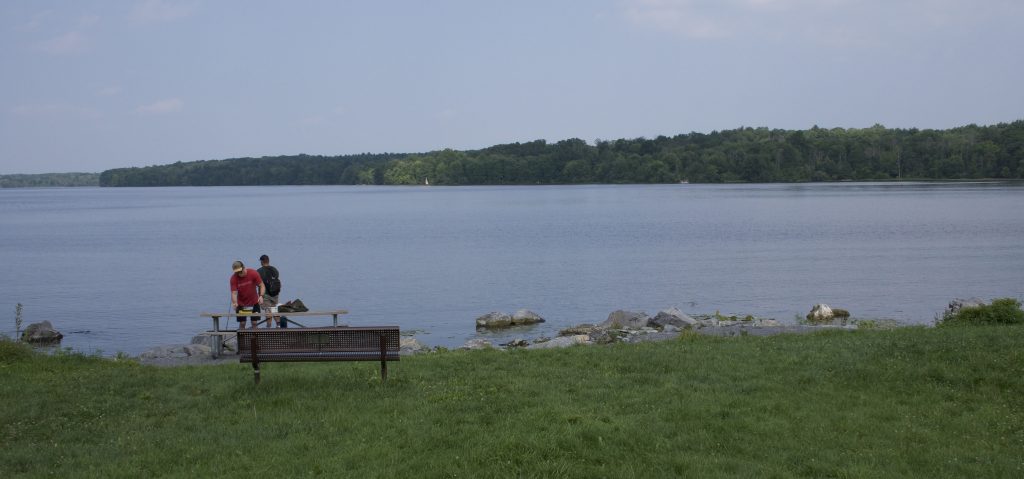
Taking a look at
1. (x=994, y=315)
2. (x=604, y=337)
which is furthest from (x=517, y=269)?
(x=994, y=315)

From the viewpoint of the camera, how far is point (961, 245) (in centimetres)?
4581

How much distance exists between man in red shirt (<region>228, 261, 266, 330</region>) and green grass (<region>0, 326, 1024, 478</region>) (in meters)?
4.52

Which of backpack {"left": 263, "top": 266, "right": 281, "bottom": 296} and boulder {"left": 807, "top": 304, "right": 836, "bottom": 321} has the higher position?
backpack {"left": 263, "top": 266, "right": 281, "bottom": 296}

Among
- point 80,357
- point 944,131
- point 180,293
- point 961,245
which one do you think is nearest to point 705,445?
point 80,357

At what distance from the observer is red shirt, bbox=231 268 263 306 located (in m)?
16.0

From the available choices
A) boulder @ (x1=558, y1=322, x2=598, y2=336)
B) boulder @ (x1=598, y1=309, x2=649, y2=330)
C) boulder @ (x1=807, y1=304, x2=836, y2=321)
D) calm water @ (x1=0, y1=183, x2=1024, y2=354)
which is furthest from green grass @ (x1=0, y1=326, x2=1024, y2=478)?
calm water @ (x1=0, y1=183, x2=1024, y2=354)

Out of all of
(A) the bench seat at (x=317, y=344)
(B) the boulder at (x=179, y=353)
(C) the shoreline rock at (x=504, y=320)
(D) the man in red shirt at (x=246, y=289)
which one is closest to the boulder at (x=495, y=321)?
(C) the shoreline rock at (x=504, y=320)

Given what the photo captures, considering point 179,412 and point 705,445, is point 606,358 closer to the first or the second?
point 705,445

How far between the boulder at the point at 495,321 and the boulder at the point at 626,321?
3155 millimetres

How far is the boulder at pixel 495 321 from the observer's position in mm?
23453

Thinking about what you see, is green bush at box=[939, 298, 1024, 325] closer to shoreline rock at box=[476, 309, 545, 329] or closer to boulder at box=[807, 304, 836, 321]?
boulder at box=[807, 304, 836, 321]

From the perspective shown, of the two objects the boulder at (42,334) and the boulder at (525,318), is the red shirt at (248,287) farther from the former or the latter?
the boulder at (42,334)

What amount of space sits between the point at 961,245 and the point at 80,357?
150 ft

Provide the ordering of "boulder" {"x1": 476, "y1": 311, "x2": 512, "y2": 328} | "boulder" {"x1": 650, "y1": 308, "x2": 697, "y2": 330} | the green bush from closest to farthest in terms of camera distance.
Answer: the green bush
"boulder" {"x1": 650, "y1": 308, "x2": 697, "y2": 330}
"boulder" {"x1": 476, "y1": 311, "x2": 512, "y2": 328}
